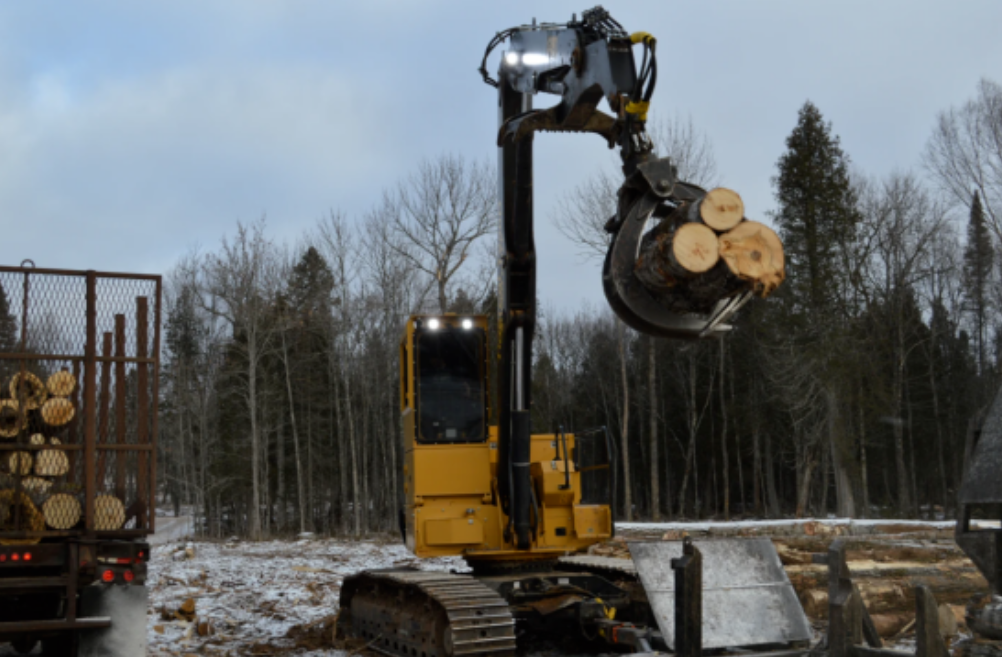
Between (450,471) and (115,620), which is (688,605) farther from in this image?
(115,620)

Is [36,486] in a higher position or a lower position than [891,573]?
higher

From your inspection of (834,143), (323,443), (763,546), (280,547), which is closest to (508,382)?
(763,546)

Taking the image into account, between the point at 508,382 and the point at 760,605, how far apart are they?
10.2ft

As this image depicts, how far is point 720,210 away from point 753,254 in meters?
0.31

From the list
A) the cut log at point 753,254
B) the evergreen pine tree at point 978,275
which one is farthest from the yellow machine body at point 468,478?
the evergreen pine tree at point 978,275

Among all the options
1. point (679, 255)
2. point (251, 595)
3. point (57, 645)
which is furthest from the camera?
point (251, 595)

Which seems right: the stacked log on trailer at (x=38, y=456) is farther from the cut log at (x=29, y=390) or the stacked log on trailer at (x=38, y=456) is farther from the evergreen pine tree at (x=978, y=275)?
the evergreen pine tree at (x=978, y=275)

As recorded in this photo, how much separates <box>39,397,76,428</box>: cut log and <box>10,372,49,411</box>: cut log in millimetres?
81

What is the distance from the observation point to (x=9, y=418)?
8055mm

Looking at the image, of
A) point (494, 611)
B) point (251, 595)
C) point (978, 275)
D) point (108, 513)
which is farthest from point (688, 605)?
point (978, 275)

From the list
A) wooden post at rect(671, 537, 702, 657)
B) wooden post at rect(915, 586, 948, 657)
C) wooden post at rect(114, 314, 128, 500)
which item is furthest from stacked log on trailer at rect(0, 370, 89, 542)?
wooden post at rect(915, 586, 948, 657)

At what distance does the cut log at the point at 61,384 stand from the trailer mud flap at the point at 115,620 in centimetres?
165

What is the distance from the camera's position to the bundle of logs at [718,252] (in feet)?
17.2

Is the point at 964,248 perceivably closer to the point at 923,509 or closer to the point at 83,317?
the point at 923,509
